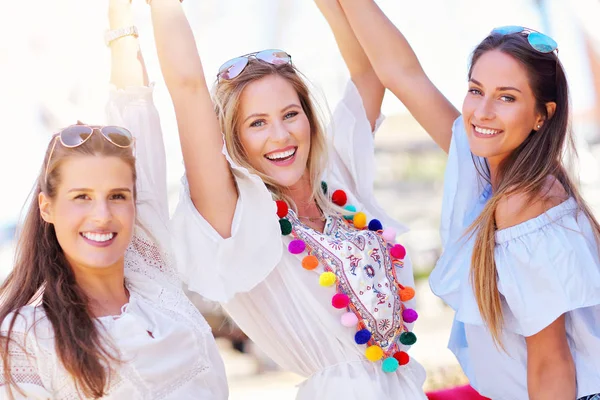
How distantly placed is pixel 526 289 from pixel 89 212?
3.70ft

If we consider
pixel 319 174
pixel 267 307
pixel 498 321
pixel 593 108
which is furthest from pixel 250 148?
pixel 593 108

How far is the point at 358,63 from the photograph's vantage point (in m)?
2.62

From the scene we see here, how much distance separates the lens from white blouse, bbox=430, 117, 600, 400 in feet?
6.48

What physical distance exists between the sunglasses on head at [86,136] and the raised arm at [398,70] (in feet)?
3.11

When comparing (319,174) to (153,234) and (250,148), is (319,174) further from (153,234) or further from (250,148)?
(153,234)

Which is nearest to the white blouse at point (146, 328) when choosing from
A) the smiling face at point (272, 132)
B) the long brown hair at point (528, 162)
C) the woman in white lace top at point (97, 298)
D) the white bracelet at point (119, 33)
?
the woman in white lace top at point (97, 298)

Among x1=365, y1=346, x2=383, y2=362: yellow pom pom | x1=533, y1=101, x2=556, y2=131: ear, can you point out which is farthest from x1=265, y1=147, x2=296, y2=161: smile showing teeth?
x1=533, y1=101, x2=556, y2=131: ear

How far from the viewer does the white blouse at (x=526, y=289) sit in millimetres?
1975

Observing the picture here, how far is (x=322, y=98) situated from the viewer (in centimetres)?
233

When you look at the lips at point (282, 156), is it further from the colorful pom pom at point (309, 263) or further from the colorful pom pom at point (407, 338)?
the colorful pom pom at point (407, 338)

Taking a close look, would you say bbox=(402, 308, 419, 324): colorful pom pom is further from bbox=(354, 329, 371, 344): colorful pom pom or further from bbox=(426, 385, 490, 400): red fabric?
bbox=(426, 385, 490, 400): red fabric

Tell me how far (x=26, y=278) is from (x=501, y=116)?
1.33 meters

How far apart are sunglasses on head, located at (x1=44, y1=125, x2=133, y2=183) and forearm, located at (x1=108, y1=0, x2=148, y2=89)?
0.26 meters

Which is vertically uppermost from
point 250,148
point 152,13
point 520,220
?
point 152,13
